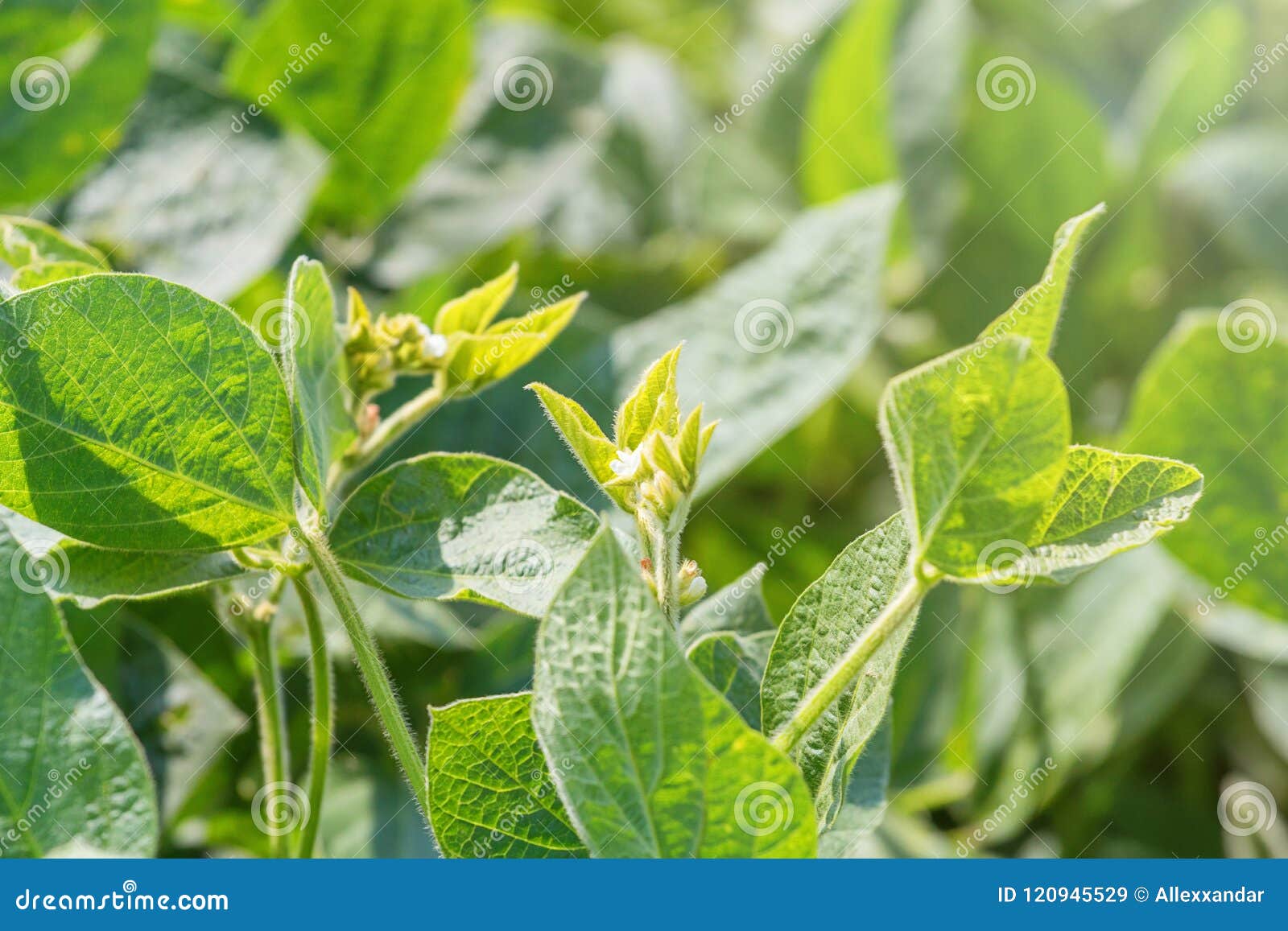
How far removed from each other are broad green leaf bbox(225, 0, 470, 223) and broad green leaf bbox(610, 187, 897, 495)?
285 millimetres

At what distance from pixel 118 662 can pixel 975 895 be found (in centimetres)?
62

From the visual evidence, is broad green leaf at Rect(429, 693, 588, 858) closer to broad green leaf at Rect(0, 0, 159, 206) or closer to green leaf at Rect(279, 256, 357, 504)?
green leaf at Rect(279, 256, 357, 504)

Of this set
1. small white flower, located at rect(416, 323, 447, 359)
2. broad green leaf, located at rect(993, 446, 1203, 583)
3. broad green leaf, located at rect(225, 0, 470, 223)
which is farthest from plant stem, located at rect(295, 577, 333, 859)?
broad green leaf, located at rect(225, 0, 470, 223)

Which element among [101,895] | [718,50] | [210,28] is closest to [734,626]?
[101,895]

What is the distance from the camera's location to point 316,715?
601mm

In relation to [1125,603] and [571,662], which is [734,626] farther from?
[1125,603]

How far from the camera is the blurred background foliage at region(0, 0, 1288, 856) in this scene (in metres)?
0.92

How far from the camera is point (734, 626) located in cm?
68

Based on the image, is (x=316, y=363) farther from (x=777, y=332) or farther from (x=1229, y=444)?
(x=1229, y=444)

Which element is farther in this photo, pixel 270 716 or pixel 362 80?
pixel 362 80

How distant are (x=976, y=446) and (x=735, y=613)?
27 cm

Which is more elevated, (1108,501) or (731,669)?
(1108,501)

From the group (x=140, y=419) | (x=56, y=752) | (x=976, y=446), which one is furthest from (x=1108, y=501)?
(x=56, y=752)

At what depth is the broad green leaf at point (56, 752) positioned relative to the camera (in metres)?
0.62
